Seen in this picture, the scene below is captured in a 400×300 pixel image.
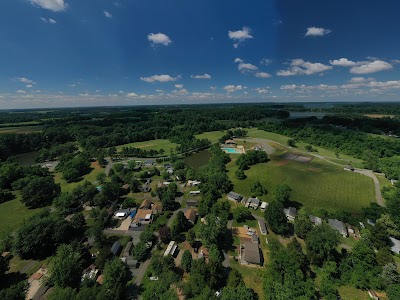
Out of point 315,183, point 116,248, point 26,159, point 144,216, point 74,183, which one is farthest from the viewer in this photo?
point 26,159

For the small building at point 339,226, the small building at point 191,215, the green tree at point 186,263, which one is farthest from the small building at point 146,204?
the small building at point 339,226

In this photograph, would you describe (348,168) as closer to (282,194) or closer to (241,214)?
(282,194)

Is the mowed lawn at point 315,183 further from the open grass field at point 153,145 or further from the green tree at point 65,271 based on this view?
the open grass field at point 153,145

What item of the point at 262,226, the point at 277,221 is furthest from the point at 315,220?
the point at 262,226

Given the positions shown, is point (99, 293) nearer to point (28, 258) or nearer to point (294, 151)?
point (28, 258)

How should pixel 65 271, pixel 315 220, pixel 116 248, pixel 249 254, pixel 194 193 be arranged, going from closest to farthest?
pixel 65 271 < pixel 249 254 < pixel 116 248 < pixel 315 220 < pixel 194 193

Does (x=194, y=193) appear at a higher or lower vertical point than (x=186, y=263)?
lower

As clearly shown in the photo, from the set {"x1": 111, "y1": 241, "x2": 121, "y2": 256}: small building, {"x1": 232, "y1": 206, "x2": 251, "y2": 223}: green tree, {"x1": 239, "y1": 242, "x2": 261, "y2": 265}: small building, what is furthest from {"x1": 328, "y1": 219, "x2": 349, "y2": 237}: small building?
{"x1": 111, "y1": 241, "x2": 121, "y2": 256}: small building
